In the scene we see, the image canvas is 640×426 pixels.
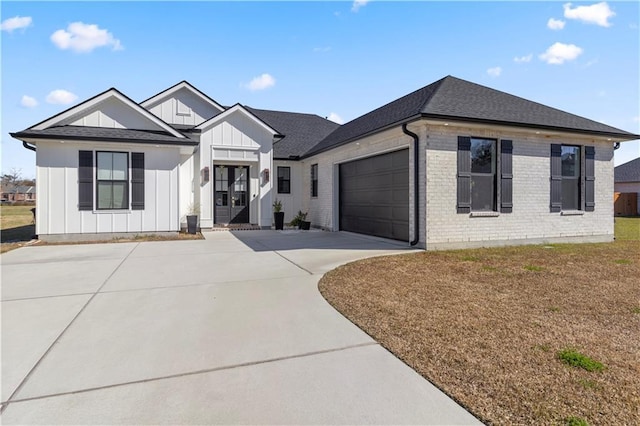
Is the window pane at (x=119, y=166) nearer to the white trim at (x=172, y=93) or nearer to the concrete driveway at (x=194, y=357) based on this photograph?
the white trim at (x=172, y=93)

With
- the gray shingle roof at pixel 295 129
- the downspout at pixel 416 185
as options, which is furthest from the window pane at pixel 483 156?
the gray shingle roof at pixel 295 129

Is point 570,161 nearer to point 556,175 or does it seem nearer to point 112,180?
point 556,175

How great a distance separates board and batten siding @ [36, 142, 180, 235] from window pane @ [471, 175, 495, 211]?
9.23 metres

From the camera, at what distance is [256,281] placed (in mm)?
5613

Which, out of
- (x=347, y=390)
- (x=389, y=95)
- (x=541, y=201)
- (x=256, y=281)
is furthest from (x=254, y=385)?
(x=389, y=95)

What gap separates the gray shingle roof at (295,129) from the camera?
54.2ft

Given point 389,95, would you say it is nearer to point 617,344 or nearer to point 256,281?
point 256,281

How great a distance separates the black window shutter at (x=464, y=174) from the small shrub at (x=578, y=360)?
20.7 ft

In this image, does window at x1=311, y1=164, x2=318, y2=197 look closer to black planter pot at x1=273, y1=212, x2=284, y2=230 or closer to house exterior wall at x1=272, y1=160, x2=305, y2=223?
house exterior wall at x1=272, y1=160, x2=305, y2=223

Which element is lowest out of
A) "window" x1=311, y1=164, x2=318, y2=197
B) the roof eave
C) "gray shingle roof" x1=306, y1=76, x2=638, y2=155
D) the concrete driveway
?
the concrete driveway

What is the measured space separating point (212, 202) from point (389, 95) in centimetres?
870

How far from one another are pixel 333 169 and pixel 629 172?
32.4 meters

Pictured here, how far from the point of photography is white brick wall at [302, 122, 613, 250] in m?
8.68

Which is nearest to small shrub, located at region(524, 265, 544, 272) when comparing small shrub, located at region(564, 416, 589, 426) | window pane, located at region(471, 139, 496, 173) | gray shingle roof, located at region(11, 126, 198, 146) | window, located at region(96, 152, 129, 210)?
window pane, located at region(471, 139, 496, 173)
